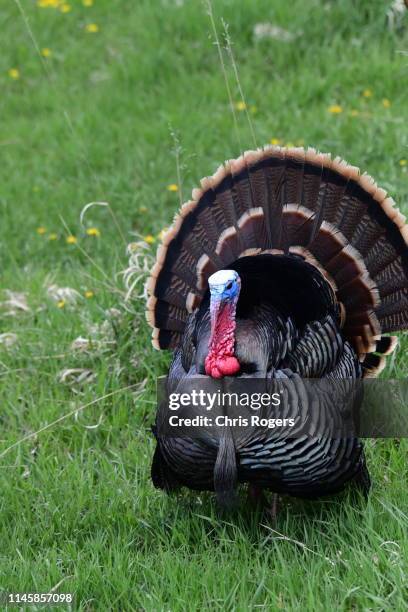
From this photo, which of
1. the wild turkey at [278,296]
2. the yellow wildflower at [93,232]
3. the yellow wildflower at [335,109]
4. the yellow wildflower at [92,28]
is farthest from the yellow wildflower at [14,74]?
the wild turkey at [278,296]

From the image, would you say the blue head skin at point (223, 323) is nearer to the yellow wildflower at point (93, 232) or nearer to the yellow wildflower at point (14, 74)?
the yellow wildflower at point (93, 232)

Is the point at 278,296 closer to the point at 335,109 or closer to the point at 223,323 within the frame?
the point at 223,323

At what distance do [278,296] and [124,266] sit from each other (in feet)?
6.43

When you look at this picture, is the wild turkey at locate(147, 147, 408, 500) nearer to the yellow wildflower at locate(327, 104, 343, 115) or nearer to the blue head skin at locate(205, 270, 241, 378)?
the blue head skin at locate(205, 270, 241, 378)

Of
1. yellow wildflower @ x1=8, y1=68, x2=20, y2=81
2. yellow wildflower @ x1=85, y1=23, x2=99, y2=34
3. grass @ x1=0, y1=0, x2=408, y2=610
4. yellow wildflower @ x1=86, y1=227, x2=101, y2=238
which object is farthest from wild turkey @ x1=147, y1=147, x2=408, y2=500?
yellow wildflower @ x1=85, y1=23, x2=99, y2=34

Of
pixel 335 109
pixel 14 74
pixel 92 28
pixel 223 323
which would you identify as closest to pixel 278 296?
pixel 223 323

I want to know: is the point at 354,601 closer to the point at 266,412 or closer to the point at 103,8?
the point at 266,412

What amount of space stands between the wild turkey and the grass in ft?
0.81

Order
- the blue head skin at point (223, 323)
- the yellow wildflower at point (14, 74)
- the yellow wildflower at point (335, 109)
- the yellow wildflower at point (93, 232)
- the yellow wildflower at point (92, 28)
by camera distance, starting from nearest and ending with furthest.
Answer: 1. the blue head skin at point (223, 323)
2. the yellow wildflower at point (93, 232)
3. the yellow wildflower at point (335, 109)
4. the yellow wildflower at point (14, 74)
5. the yellow wildflower at point (92, 28)

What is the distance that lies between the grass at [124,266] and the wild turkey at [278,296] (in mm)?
248

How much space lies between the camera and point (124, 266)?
224 inches

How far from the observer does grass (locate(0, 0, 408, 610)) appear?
3.55m

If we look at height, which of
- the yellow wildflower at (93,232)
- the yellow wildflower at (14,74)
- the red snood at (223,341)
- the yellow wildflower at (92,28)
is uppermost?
the yellow wildflower at (92,28)

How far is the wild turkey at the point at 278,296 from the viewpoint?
356cm
